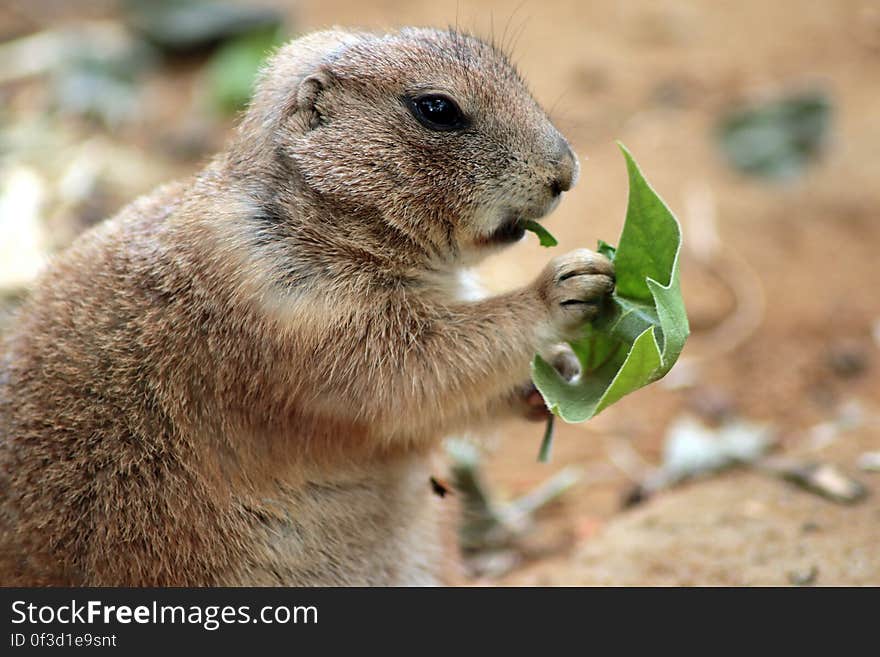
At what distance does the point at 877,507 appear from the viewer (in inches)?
193

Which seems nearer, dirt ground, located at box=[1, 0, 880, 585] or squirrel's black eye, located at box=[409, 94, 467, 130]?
squirrel's black eye, located at box=[409, 94, 467, 130]

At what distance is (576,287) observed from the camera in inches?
153

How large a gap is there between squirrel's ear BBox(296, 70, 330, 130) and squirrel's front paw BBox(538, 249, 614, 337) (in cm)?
105

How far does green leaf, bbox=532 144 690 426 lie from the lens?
11.6 feet

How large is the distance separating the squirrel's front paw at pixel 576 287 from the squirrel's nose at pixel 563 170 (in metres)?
0.26

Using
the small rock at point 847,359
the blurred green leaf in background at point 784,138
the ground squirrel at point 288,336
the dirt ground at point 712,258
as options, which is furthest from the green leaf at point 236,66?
the ground squirrel at point 288,336

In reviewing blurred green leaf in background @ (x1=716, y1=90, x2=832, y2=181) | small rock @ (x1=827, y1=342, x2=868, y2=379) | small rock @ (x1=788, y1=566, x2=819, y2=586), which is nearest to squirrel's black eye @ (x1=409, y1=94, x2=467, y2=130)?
small rock @ (x1=788, y1=566, x2=819, y2=586)

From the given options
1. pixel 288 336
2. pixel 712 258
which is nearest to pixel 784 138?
pixel 712 258

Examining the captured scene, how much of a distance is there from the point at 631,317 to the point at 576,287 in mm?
221

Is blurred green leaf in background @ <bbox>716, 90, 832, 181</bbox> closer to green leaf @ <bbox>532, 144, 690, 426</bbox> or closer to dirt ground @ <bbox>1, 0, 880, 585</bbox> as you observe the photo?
dirt ground @ <bbox>1, 0, 880, 585</bbox>

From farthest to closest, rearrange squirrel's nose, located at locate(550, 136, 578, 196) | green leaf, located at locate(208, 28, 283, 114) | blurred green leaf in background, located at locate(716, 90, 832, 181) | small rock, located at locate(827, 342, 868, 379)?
green leaf, located at locate(208, 28, 283, 114), blurred green leaf in background, located at locate(716, 90, 832, 181), small rock, located at locate(827, 342, 868, 379), squirrel's nose, located at locate(550, 136, 578, 196)

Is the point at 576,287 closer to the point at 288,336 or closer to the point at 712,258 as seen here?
the point at 288,336

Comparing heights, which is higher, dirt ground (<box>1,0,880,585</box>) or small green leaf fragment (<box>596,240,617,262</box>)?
small green leaf fragment (<box>596,240,617,262</box>)
